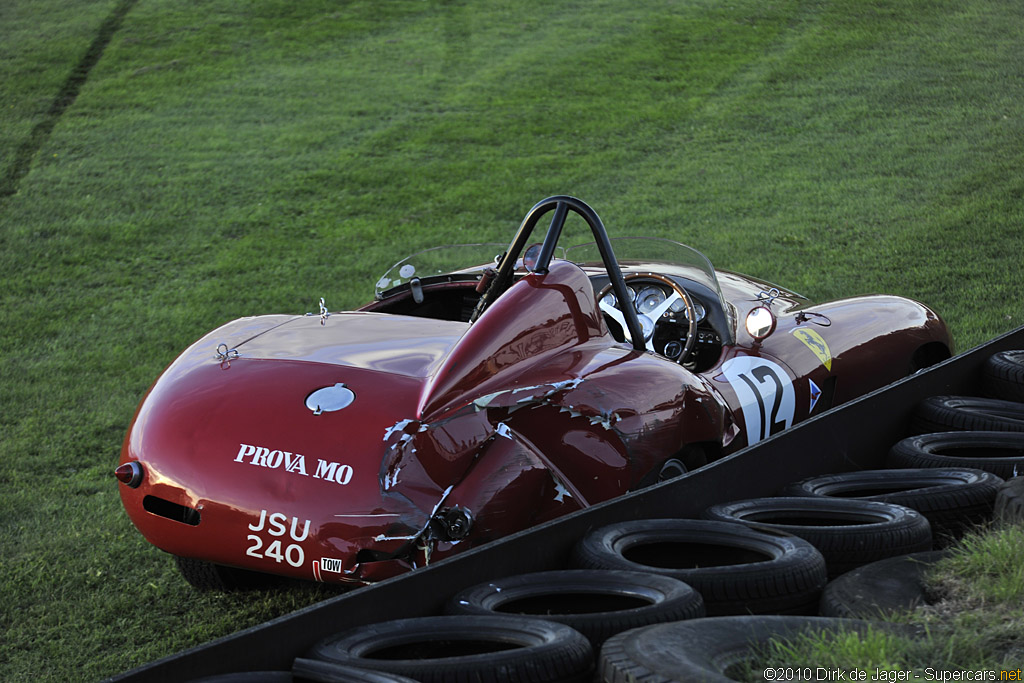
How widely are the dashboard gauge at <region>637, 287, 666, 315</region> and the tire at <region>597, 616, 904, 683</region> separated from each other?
316cm

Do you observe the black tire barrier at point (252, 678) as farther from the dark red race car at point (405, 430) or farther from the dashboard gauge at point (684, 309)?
the dashboard gauge at point (684, 309)

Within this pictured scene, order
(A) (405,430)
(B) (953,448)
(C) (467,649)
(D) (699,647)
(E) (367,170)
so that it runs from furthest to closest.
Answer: (E) (367,170), (B) (953,448), (A) (405,430), (C) (467,649), (D) (699,647)

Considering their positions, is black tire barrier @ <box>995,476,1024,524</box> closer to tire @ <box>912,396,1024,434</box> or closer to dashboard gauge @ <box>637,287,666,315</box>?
tire @ <box>912,396,1024,434</box>

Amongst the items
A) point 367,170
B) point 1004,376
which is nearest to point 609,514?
point 1004,376

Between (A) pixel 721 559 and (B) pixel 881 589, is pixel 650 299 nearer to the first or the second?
(A) pixel 721 559

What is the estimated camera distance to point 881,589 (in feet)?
9.64

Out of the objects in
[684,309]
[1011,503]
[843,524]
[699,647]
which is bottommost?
[843,524]

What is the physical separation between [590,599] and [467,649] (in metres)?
0.46

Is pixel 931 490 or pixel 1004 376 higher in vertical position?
pixel 931 490

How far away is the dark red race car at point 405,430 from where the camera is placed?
3383mm

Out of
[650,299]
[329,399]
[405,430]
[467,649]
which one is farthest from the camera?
[650,299]

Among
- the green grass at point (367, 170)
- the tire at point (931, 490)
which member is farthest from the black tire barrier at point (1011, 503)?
the green grass at point (367, 170)

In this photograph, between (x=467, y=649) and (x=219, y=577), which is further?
(x=219, y=577)

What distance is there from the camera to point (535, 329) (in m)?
3.96
